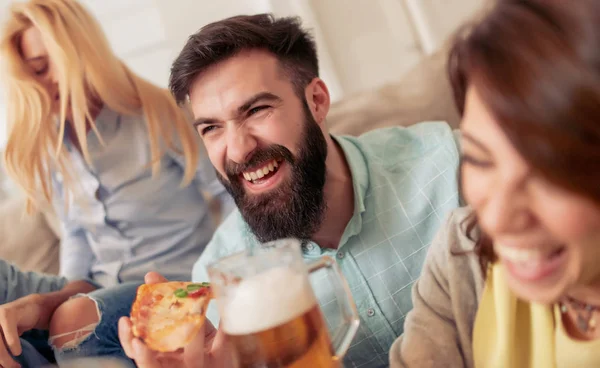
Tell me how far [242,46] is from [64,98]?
596 mm

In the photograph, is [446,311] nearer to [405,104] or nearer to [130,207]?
[405,104]

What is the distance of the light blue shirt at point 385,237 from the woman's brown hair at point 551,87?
1.95 feet

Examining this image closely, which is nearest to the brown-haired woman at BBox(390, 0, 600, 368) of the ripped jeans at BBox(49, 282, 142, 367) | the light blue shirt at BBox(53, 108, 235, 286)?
the ripped jeans at BBox(49, 282, 142, 367)

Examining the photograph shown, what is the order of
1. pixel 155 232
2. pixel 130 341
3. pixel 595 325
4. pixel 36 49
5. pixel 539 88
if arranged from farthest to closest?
pixel 155 232
pixel 36 49
pixel 130 341
pixel 595 325
pixel 539 88

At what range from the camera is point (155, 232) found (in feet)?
4.79

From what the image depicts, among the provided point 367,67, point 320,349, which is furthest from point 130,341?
point 367,67

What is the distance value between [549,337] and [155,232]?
3.72 ft

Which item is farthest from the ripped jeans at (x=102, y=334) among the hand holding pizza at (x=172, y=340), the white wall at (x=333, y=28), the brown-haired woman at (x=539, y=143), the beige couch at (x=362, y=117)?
the white wall at (x=333, y=28)

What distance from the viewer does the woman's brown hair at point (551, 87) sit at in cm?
42

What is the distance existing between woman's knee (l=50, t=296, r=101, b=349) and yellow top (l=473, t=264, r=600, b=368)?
2.48 feet

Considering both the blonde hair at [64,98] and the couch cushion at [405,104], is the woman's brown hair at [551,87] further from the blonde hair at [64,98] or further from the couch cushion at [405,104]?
the blonde hair at [64,98]

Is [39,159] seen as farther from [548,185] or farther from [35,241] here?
[548,185]

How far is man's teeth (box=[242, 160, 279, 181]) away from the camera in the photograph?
0.98 metres

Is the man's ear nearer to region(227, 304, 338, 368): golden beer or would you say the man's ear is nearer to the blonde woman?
the blonde woman
